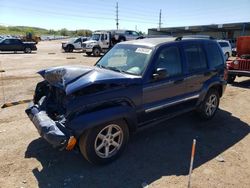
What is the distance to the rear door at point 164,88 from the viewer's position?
14.7 ft

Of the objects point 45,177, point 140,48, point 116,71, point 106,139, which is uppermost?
point 140,48

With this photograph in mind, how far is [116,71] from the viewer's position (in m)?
4.64

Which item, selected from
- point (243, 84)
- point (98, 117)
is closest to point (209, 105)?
point (98, 117)

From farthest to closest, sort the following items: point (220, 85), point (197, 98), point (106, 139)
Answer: point (220, 85), point (197, 98), point (106, 139)

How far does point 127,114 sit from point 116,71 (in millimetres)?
952

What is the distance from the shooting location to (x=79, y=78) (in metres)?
3.94

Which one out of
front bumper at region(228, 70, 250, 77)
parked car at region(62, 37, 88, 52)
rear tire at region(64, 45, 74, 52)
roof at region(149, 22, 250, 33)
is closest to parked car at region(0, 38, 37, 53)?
parked car at region(62, 37, 88, 52)

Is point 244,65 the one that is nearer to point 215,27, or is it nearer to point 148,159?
point 148,159

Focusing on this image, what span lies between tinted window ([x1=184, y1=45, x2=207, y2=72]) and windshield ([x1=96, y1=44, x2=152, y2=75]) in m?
1.05

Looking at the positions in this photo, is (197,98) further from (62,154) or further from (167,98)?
(62,154)

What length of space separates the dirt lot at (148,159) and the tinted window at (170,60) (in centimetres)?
135

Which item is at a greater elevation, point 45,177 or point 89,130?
point 89,130

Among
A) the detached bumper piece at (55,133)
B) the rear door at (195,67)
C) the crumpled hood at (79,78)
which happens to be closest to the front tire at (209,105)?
the rear door at (195,67)

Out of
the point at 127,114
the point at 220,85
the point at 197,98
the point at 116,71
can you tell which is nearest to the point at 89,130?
the point at 127,114
